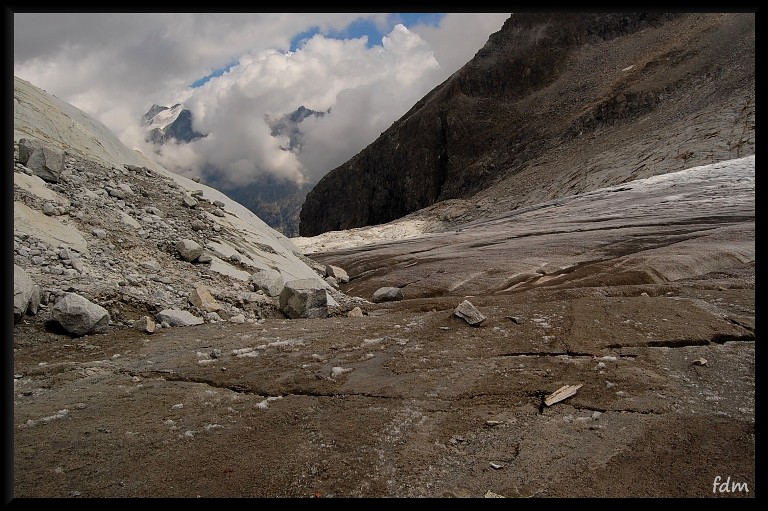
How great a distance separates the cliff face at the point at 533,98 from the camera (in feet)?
154

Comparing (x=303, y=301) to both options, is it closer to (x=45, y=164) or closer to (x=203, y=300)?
(x=203, y=300)

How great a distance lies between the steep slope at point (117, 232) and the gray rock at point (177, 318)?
21 cm

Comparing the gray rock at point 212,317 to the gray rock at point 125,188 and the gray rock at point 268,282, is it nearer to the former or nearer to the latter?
the gray rock at point 268,282

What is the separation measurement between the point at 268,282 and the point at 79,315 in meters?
3.84

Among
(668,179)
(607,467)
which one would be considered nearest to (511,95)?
(668,179)

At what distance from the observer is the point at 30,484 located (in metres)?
3.40

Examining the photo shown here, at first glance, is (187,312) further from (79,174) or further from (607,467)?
(607,467)

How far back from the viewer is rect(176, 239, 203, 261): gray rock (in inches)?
381

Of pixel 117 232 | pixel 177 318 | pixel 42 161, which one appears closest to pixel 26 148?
pixel 42 161

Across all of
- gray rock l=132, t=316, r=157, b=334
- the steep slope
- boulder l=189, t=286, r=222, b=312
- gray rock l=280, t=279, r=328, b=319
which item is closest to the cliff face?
the steep slope

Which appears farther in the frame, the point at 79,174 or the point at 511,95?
the point at 511,95

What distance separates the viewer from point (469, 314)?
7438mm

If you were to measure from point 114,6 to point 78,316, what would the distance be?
5088mm

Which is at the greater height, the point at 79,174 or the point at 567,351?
the point at 79,174
